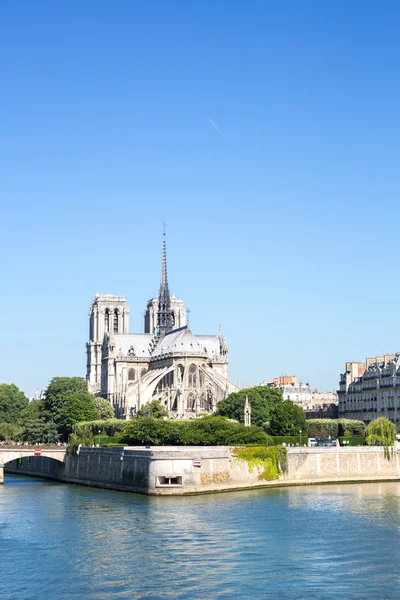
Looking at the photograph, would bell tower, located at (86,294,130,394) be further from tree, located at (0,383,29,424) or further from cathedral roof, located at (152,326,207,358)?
tree, located at (0,383,29,424)

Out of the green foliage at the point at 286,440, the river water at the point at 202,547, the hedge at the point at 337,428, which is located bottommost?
the river water at the point at 202,547

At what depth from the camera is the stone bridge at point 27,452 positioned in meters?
83.7

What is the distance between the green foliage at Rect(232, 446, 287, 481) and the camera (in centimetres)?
7531

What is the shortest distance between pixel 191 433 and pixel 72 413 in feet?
89.5

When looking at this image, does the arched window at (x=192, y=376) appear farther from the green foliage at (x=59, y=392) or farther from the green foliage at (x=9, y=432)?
the green foliage at (x=9, y=432)

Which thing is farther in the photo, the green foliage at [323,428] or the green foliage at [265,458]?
the green foliage at [323,428]

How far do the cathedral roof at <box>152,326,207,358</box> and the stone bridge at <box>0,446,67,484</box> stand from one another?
47412 millimetres

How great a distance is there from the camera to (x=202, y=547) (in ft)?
152

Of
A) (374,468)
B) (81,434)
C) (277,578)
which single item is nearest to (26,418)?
(81,434)

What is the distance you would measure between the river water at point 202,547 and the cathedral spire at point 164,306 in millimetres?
83553

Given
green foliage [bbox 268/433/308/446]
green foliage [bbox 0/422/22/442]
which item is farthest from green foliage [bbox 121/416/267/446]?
green foliage [bbox 0/422/22/442]

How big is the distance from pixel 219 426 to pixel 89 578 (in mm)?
43853

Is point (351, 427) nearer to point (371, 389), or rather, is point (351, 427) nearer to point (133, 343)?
point (371, 389)

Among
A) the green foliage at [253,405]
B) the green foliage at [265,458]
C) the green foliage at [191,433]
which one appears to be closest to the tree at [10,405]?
the green foliage at [253,405]
